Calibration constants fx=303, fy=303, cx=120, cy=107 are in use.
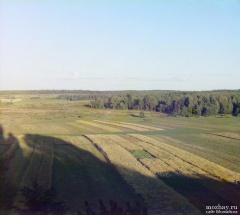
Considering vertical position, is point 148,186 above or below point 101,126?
below

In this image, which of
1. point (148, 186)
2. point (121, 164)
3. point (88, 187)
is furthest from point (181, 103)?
point (88, 187)

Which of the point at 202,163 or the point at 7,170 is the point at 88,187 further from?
the point at 202,163

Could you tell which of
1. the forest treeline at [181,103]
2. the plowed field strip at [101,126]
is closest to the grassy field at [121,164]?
the plowed field strip at [101,126]

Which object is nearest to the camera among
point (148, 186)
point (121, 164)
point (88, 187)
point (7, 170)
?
point (88, 187)

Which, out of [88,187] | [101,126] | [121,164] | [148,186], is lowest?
[88,187]

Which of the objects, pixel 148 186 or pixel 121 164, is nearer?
pixel 148 186

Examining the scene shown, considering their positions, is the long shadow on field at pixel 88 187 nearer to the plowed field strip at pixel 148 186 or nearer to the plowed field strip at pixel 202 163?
the plowed field strip at pixel 148 186

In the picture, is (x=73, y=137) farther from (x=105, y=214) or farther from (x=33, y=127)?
(x=105, y=214)

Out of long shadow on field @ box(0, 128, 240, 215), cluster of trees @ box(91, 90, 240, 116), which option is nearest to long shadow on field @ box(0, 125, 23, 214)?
long shadow on field @ box(0, 128, 240, 215)

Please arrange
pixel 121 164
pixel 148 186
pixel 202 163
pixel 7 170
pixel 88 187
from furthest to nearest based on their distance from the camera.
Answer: pixel 202 163 → pixel 121 164 → pixel 7 170 → pixel 148 186 → pixel 88 187
